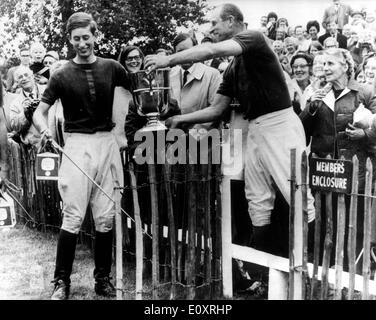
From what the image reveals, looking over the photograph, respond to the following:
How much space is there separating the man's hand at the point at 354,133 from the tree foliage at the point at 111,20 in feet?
4.18

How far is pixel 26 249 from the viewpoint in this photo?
16.4 ft

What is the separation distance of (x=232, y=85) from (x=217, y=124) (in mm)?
307

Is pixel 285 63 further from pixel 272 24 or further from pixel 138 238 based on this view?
pixel 138 238

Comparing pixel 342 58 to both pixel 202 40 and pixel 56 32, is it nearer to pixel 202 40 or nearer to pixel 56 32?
pixel 202 40

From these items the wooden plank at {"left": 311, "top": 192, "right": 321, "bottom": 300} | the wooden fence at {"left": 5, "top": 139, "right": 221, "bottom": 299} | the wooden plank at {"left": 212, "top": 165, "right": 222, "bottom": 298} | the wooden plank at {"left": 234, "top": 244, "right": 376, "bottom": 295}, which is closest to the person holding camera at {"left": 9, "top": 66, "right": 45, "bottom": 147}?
the wooden fence at {"left": 5, "top": 139, "right": 221, "bottom": 299}

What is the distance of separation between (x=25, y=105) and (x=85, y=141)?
82 centimetres

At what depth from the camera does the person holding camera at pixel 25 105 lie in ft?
16.4

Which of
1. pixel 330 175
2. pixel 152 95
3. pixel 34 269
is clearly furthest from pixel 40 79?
pixel 330 175

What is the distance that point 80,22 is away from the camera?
14.3 ft

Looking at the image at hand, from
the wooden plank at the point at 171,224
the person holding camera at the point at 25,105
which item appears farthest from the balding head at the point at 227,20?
the person holding camera at the point at 25,105

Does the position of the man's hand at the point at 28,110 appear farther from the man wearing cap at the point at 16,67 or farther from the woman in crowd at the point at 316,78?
the woman in crowd at the point at 316,78

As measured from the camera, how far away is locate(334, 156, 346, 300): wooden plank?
393cm
